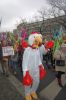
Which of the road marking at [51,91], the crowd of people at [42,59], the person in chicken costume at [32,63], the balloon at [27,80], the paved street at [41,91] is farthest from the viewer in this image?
the crowd of people at [42,59]

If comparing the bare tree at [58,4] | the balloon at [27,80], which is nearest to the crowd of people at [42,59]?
the balloon at [27,80]

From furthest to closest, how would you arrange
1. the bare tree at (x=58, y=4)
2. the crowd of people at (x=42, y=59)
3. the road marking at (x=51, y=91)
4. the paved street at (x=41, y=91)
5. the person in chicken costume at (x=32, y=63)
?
the bare tree at (x=58, y=4) < the crowd of people at (x=42, y=59) < the road marking at (x=51, y=91) < the paved street at (x=41, y=91) < the person in chicken costume at (x=32, y=63)

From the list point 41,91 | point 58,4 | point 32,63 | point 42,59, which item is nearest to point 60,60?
point 42,59

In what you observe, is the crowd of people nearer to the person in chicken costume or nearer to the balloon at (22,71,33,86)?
the person in chicken costume

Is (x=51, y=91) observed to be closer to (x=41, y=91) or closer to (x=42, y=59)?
(x=41, y=91)

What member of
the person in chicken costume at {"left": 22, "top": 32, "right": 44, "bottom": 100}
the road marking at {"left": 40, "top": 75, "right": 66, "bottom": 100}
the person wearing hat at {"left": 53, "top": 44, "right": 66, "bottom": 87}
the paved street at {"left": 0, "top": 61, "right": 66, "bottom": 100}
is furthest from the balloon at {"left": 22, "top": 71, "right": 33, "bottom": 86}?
the person wearing hat at {"left": 53, "top": 44, "right": 66, "bottom": 87}

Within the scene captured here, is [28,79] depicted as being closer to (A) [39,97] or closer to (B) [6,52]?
(A) [39,97]

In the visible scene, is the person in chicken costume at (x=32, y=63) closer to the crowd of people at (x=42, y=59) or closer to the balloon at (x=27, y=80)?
the balloon at (x=27, y=80)

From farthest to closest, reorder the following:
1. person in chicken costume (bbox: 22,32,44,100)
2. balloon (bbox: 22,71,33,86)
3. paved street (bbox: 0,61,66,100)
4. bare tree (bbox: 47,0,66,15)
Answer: bare tree (bbox: 47,0,66,15) → paved street (bbox: 0,61,66,100) → person in chicken costume (bbox: 22,32,44,100) → balloon (bbox: 22,71,33,86)

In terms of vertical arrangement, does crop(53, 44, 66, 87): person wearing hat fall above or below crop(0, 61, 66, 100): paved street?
above

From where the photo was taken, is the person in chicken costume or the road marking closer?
the person in chicken costume

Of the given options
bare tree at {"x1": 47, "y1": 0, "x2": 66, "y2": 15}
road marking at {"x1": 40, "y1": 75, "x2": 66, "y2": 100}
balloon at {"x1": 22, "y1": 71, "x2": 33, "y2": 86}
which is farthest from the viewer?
bare tree at {"x1": 47, "y1": 0, "x2": 66, "y2": 15}

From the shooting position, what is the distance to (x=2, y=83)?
37.0 ft

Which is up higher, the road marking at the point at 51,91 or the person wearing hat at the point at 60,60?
the person wearing hat at the point at 60,60
